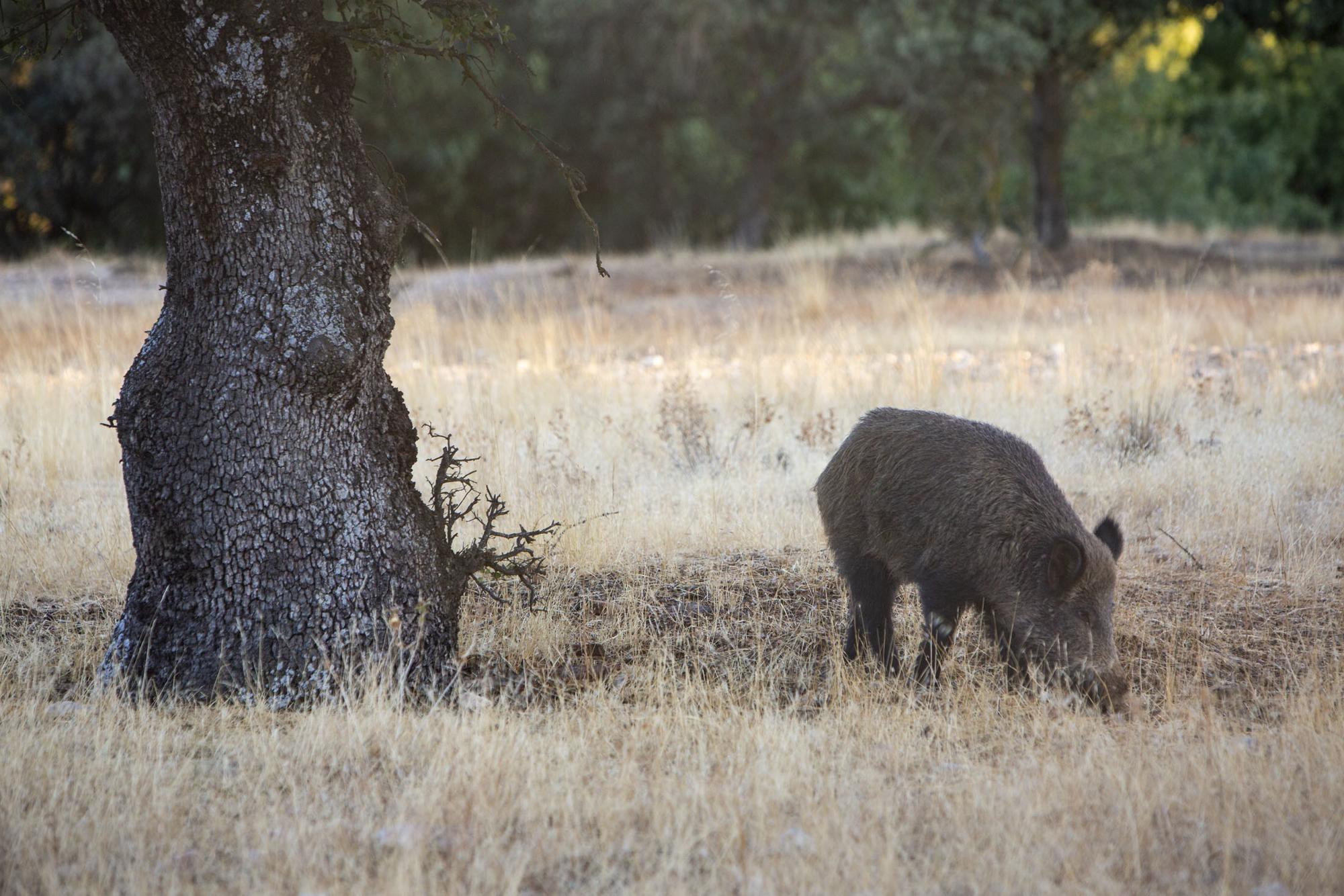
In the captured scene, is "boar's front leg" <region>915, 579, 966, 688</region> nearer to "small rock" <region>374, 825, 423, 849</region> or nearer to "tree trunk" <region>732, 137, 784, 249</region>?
"small rock" <region>374, 825, 423, 849</region>

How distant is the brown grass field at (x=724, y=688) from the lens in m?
3.37

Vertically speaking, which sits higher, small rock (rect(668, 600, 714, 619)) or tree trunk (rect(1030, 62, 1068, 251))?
tree trunk (rect(1030, 62, 1068, 251))

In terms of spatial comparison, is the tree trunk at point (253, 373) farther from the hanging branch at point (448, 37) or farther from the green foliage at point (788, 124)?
the green foliage at point (788, 124)

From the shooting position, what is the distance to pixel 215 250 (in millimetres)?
4516

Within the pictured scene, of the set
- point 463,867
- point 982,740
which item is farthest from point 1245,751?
point 463,867

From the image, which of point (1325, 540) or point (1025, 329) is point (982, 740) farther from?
point (1025, 329)

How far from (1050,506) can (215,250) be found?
332 centimetres

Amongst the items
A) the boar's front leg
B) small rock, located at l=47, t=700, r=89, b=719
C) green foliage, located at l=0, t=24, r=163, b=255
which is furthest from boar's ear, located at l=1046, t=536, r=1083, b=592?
green foliage, located at l=0, t=24, r=163, b=255

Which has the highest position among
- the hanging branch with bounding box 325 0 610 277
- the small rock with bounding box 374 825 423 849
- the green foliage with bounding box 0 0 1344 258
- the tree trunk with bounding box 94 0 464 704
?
the green foliage with bounding box 0 0 1344 258

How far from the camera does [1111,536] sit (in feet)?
16.2

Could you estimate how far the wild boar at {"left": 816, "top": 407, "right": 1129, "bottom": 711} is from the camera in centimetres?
468

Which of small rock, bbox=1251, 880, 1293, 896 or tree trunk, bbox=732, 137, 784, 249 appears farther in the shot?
tree trunk, bbox=732, 137, 784, 249

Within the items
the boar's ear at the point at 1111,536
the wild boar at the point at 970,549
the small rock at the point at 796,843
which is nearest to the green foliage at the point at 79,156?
the wild boar at the point at 970,549

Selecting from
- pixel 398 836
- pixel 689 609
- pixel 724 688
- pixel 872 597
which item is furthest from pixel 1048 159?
pixel 398 836
